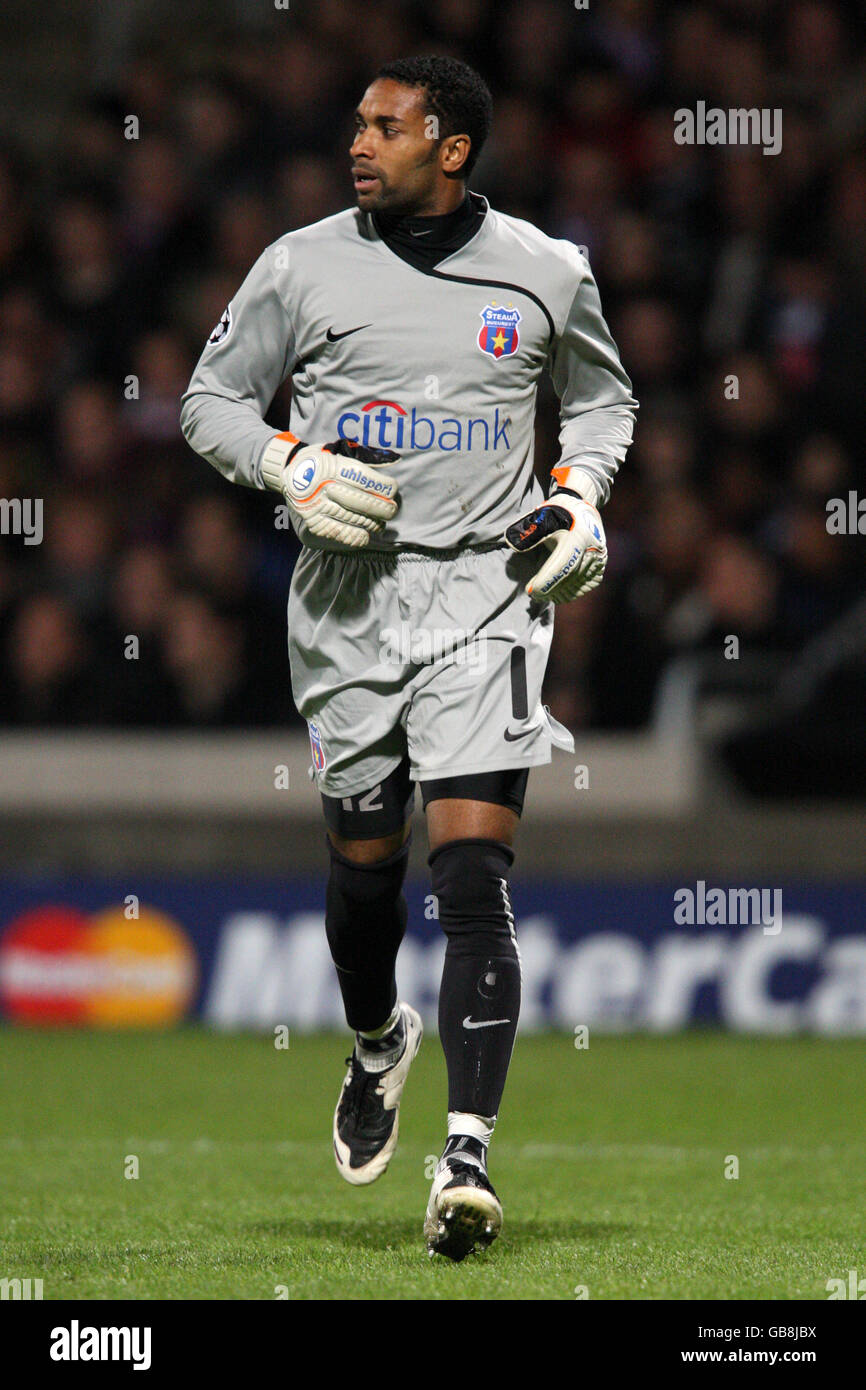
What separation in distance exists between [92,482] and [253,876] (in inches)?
94.3

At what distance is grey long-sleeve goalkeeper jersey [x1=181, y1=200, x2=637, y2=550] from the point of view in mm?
4359

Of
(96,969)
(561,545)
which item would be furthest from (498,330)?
(96,969)

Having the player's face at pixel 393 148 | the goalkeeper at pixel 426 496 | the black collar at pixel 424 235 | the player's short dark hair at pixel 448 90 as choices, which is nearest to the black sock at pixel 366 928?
the goalkeeper at pixel 426 496

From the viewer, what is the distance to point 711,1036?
9156mm

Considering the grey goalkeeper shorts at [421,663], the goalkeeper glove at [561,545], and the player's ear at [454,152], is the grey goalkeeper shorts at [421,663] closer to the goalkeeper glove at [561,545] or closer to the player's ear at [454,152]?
the goalkeeper glove at [561,545]

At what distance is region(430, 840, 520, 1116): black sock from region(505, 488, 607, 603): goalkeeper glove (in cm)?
Answer: 55

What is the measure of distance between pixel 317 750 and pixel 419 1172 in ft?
5.56

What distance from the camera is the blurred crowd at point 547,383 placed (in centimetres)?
990

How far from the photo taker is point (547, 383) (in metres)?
10.4

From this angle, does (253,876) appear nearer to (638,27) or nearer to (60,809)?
(60,809)
